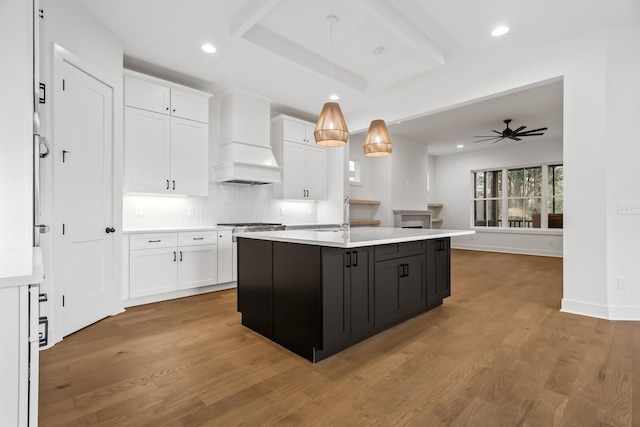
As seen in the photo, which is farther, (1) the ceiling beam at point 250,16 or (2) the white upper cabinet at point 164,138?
(2) the white upper cabinet at point 164,138

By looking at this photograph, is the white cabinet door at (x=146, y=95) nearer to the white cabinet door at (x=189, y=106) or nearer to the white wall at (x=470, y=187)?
the white cabinet door at (x=189, y=106)

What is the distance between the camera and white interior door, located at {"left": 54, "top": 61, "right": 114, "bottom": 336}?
2.70 meters

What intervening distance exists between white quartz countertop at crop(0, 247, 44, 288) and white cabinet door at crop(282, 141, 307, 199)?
4.14 meters

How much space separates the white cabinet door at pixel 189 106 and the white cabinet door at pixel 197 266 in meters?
1.69

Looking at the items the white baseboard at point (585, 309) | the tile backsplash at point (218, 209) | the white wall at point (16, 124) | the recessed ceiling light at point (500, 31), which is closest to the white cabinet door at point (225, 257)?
the tile backsplash at point (218, 209)

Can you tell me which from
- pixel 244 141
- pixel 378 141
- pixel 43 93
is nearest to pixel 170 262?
pixel 244 141

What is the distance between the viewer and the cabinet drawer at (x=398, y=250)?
2631 millimetres

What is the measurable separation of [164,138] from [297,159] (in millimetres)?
2125

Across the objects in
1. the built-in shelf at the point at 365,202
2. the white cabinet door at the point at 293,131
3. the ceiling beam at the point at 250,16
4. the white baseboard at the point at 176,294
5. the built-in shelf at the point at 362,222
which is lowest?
the white baseboard at the point at 176,294

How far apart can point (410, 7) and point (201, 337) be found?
134 inches

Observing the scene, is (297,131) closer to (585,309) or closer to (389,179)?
(389,179)

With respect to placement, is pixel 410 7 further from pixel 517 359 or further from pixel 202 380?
pixel 202 380

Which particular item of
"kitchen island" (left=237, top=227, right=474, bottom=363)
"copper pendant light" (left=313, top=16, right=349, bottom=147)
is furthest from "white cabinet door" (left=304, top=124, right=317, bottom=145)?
"kitchen island" (left=237, top=227, right=474, bottom=363)

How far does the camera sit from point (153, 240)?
12.0 ft
